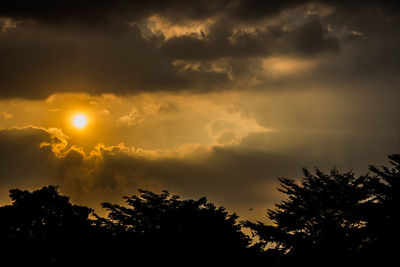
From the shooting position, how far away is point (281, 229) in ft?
97.0

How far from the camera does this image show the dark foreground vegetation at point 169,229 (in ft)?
90.5

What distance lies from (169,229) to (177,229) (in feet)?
2.19

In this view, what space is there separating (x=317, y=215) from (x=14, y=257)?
2443 centimetres

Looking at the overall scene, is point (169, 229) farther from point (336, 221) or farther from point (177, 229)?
point (336, 221)

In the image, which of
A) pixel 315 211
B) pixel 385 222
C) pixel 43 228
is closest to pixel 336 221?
pixel 315 211

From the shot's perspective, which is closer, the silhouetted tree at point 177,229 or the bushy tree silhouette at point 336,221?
the bushy tree silhouette at point 336,221

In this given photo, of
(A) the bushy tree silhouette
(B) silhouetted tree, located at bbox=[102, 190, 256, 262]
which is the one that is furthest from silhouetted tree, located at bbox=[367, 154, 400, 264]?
(B) silhouetted tree, located at bbox=[102, 190, 256, 262]

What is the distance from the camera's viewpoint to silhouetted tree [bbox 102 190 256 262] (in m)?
28.5

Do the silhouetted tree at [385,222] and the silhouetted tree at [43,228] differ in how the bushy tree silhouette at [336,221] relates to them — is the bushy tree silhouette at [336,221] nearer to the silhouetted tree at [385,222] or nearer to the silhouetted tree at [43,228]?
the silhouetted tree at [385,222]

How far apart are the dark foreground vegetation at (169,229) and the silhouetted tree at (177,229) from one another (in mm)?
75

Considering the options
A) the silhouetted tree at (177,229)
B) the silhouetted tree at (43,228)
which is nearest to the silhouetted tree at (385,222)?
the silhouetted tree at (177,229)

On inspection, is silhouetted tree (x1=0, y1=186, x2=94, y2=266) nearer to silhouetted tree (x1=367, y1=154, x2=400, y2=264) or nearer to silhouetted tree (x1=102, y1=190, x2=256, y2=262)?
silhouetted tree (x1=102, y1=190, x2=256, y2=262)

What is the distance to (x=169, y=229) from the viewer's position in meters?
29.8

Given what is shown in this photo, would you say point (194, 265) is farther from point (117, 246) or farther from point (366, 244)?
point (366, 244)
